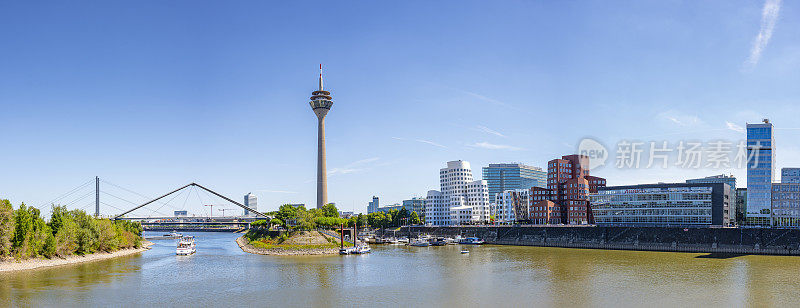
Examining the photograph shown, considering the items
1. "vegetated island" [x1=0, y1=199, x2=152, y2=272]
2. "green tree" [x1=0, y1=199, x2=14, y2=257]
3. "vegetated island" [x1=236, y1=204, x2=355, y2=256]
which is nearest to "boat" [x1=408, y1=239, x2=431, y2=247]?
"vegetated island" [x1=236, y1=204, x2=355, y2=256]

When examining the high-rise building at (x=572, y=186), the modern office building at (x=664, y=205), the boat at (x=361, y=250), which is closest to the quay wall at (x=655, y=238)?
the modern office building at (x=664, y=205)

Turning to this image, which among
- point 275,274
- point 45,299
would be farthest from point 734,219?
point 45,299

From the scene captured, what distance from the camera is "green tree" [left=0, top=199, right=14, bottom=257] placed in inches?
2682

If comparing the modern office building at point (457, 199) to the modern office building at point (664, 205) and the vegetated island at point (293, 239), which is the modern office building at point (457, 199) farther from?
the vegetated island at point (293, 239)

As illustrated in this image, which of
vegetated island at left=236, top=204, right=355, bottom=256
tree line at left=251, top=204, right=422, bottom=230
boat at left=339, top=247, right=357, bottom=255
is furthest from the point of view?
tree line at left=251, top=204, right=422, bottom=230

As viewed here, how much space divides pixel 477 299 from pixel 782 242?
65014mm

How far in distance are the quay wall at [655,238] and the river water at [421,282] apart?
20.3 ft

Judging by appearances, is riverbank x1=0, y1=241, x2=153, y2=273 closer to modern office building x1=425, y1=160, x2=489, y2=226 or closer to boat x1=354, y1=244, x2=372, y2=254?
boat x1=354, y1=244, x2=372, y2=254

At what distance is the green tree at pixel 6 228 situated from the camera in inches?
2682

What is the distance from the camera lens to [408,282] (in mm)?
58812

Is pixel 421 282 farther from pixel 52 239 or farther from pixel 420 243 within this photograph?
pixel 420 243

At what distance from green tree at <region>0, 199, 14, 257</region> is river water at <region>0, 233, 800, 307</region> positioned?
5.31 m

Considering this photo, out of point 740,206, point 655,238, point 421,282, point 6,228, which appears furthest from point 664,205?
point 6,228

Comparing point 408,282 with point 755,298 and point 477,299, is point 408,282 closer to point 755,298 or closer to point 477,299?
point 477,299
